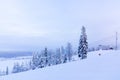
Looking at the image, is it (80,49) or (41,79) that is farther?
(80,49)

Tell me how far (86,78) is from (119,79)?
4282 mm

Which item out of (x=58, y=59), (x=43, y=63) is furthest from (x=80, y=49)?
(x=58, y=59)

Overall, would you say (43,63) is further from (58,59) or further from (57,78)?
(57,78)

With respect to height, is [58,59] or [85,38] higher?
[85,38]

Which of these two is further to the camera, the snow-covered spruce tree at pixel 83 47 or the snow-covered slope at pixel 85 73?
the snow-covered spruce tree at pixel 83 47

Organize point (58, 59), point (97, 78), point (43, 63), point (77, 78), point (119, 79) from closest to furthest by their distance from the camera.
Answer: point (119, 79), point (97, 78), point (77, 78), point (43, 63), point (58, 59)

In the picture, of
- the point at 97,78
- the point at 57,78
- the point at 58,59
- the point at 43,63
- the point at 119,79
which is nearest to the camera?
the point at 119,79

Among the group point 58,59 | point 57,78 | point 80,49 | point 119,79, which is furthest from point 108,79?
point 58,59

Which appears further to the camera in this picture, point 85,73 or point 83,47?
point 83,47

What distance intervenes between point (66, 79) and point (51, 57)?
8569cm

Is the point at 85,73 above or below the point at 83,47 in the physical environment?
below

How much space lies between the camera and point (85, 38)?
268 ft

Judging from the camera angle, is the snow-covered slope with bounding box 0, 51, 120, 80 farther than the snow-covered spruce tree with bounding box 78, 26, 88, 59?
Result: No

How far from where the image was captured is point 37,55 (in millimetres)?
93188
